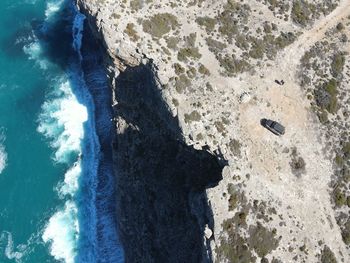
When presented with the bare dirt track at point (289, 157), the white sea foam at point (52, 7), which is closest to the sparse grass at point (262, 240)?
the bare dirt track at point (289, 157)

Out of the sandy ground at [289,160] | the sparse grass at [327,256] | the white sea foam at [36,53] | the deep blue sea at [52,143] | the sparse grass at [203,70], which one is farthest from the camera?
the white sea foam at [36,53]

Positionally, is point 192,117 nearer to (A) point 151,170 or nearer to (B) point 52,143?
(A) point 151,170

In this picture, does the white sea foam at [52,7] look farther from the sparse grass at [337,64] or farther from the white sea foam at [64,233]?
the sparse grass at [337,64]

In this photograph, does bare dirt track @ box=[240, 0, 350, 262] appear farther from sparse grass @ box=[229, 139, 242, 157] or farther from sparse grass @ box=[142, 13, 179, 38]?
sparse grass @ box=[142, 13, 179, 38]

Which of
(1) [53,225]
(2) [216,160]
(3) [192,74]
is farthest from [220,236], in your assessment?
(1) [53,225]

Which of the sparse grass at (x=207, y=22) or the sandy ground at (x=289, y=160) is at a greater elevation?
the sparse grass at (x=207, y=22)

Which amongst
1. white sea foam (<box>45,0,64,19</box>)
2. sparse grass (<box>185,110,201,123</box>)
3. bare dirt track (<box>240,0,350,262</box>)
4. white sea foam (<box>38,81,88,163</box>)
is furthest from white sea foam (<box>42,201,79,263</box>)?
white sea foam (<box>45,0,64,19</box>)

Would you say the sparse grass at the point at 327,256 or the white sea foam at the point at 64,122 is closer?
the sparse grass at the point at 327,256

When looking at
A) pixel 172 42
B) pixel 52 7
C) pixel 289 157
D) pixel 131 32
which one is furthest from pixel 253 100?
pixel 52 7
